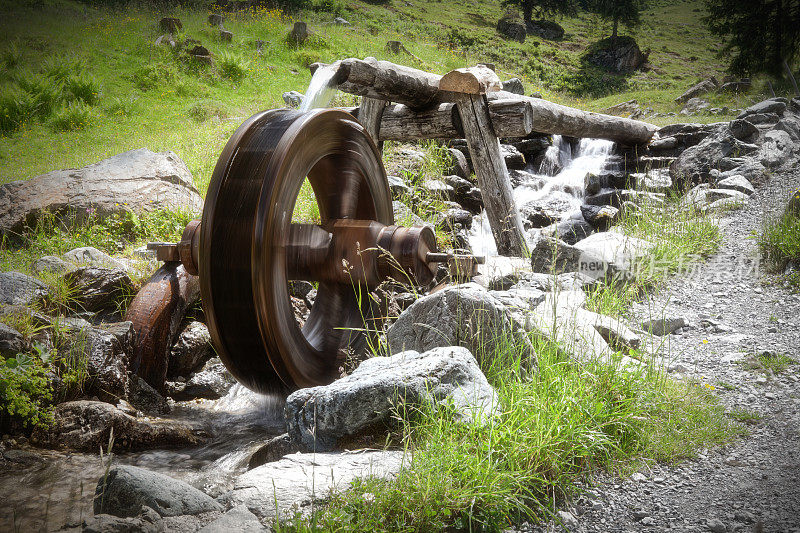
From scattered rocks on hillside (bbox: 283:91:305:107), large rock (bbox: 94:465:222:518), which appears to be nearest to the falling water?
scattered rocks on hillside (bbox: 283:91:305:107)

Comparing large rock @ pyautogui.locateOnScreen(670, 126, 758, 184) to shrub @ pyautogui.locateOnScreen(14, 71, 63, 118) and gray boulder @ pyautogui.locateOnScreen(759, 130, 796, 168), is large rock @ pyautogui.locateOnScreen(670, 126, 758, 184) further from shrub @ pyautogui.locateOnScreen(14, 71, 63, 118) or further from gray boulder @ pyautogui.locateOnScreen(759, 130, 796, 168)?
shrub @ pyautogui.locateOnScreen(14, 71, 63, 118)

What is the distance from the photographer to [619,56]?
1172 inches

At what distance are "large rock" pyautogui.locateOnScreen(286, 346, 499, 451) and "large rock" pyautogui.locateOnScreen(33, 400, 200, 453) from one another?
1156 mm

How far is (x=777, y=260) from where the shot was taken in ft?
16.2

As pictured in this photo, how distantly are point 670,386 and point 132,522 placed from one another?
2746mm

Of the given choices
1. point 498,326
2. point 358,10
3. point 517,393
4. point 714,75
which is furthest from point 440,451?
point 358,10

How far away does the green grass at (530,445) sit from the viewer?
6.44ft

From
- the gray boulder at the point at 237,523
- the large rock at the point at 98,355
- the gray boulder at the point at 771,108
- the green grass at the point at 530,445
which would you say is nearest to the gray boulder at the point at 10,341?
the large rock at the point at 98,355

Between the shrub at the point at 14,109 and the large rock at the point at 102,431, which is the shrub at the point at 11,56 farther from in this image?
the large rock at the point at 102,431

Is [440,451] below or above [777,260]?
below

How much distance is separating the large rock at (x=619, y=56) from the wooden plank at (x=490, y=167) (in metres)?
26.6

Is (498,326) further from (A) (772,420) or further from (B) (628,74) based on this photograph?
(B) (628,74)

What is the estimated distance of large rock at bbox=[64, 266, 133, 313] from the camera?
4.29 m

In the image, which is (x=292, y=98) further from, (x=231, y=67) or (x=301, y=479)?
(x=301, y=479)
